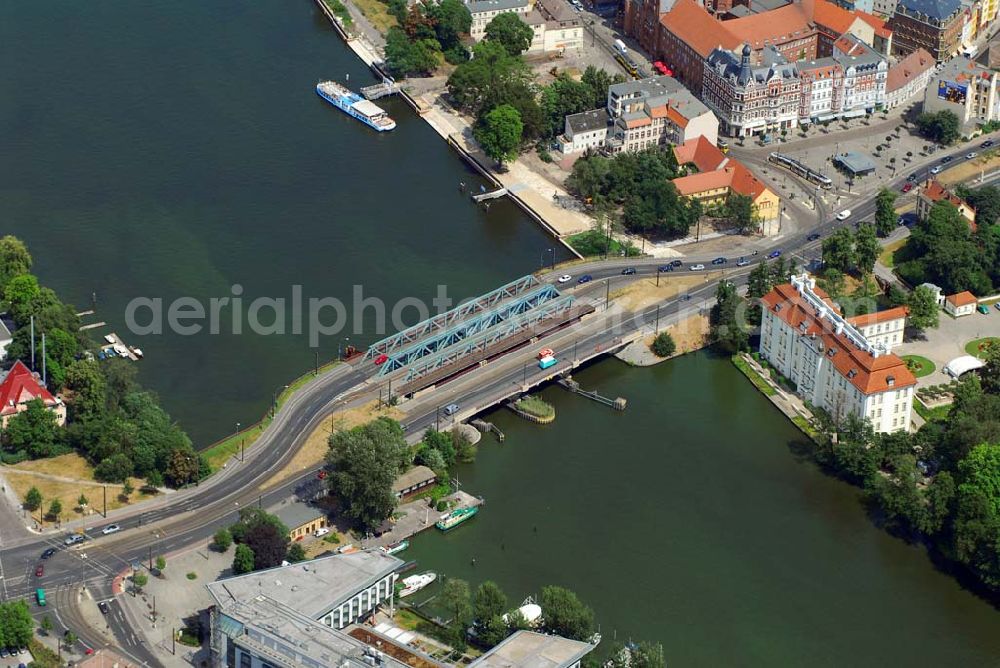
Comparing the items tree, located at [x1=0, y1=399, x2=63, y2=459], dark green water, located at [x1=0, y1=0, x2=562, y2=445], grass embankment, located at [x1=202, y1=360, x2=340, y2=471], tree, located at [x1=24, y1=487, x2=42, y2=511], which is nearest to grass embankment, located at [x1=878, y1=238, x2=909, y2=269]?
dark green water, located at [x1=0, y1=0, x2=562, y2=445]

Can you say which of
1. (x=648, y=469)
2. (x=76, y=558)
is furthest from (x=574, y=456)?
(x=76, y=558)

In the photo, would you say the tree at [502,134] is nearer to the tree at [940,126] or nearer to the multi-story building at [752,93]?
the multi-story building at [752,93]

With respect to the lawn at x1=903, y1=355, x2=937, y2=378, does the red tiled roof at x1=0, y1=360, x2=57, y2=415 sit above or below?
above

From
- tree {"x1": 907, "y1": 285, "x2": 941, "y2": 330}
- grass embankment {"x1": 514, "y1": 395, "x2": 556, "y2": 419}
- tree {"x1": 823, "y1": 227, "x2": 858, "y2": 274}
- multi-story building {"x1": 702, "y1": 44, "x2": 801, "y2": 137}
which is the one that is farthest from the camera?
multi-story building {"x1": 702, "y1": 44, "x2": 801, "y2": 137}

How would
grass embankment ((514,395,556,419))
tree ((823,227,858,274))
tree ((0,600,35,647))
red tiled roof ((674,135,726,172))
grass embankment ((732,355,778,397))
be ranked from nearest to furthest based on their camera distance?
1. tree ((0,600,35,647))
2. grass embankment ((514,395,556,419))
3. grass embankment ((732,355,778,397))
4. tree ((823,227,858,274))
5. red tiled roof ((674,135,726,172))

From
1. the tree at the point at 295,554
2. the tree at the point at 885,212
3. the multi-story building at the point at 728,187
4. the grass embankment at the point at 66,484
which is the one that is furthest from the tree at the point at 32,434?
the tree at the point at 885,212

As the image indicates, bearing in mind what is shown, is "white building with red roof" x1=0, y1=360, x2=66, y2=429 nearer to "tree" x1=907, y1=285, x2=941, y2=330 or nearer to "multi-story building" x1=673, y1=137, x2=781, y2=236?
"multi-story building" x1=673, y1=137, x2=781, y2=236

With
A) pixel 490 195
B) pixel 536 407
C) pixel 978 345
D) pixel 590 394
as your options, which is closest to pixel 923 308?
pixel 978 345
